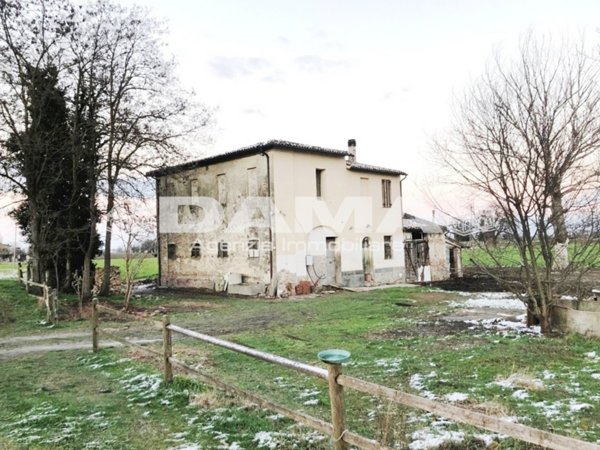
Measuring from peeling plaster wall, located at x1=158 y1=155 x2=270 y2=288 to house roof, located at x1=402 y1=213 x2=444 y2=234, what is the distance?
10.5 meters

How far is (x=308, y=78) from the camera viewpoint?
15359 millimetres

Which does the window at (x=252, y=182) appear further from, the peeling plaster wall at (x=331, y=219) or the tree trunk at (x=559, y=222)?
the tree trunk at (x=559, y=222)

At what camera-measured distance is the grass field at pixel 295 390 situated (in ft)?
13.5

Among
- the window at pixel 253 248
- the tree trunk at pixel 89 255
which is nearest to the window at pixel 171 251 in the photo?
the window at pixel 253 248

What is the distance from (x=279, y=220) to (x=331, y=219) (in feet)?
11.2

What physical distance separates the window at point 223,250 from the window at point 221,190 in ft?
6.58

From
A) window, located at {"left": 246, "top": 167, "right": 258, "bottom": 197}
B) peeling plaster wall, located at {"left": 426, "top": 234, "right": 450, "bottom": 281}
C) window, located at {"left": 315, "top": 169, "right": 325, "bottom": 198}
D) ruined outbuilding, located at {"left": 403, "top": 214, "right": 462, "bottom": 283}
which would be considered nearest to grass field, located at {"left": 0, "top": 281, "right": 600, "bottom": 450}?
window, located at {"left": 246, "top": 167, "right": 258, "bottom": 197}

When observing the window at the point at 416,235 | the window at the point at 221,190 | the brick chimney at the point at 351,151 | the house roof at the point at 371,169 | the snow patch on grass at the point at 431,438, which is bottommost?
the snow patch on grass at the point at 431,438

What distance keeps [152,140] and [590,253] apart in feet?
51.8

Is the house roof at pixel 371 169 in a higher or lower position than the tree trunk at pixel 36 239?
higher

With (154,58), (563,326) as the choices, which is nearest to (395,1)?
(563,326)

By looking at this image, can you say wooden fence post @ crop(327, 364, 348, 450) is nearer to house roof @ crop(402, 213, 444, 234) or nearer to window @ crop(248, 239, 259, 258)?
window @ crop(248, 239, 259, 258)

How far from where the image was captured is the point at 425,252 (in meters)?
25.8

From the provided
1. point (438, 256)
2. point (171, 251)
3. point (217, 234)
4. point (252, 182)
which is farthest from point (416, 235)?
point (171, 251)
